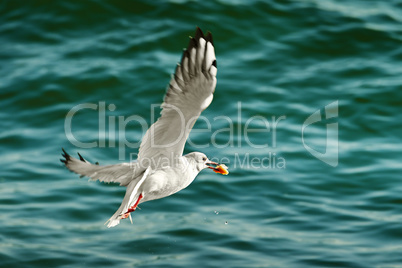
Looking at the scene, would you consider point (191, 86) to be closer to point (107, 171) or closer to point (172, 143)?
point (172, 143)

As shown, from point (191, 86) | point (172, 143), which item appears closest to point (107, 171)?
point (172, 143)

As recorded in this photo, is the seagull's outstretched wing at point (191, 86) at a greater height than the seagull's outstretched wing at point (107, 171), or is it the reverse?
the seagull's outstretched wing at point (191, 86)

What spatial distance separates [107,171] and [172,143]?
26.6 inches

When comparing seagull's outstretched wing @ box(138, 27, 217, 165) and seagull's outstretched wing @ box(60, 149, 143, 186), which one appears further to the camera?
seagull's outstretched wing @ box(60, 149, 143, 186)

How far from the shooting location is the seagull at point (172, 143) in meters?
5.11

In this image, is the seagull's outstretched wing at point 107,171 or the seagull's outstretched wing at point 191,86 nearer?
the seagull's outstretched wing at point 191,86

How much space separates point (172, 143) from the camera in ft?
17.9

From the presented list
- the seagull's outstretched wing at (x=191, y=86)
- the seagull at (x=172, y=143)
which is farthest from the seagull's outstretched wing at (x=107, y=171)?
the seagull's outstretched wing at (x=191, y=86)

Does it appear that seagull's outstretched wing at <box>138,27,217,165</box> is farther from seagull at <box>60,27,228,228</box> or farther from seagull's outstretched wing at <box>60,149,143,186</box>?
seagull's outstretched wing at <box>60,149,143,186</box>

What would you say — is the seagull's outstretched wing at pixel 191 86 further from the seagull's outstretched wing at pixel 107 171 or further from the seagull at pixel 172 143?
the seagull's outstretched wing at pixel 107 171

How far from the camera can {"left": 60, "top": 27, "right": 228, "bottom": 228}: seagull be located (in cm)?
511

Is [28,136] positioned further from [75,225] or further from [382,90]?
[382,90]

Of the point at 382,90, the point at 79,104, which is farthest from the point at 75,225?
the point at 382,90

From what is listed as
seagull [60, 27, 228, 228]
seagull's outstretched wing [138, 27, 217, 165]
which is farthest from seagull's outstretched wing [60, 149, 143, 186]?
seagull's outstretched wing [138, 27, 217, 165]
